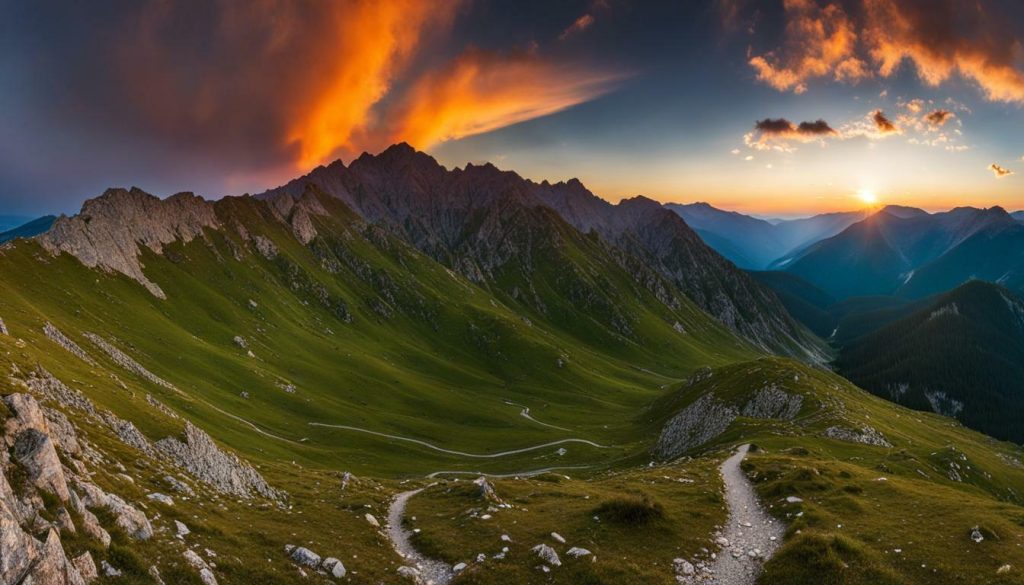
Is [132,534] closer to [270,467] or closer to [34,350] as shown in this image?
[270,467]

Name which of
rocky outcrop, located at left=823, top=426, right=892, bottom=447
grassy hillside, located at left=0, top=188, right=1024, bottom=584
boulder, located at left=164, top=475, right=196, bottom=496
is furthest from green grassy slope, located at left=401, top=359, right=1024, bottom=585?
rocky outcrop, located at left=823, top=426, right=892, bottom=447

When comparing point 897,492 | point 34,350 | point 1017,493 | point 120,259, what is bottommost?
point 1017,493

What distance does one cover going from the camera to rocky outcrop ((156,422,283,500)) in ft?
153

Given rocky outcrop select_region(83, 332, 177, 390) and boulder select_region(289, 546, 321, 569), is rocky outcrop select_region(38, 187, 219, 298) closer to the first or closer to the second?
rocky outcrop select_region(83, 332, 177, 390)

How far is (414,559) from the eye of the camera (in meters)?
29.0

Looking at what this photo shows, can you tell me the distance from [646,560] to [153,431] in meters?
49.1

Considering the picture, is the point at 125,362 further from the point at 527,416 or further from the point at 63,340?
the point at 527,416

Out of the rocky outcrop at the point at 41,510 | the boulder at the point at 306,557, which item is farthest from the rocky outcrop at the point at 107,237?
the boulder at the point at 306,557

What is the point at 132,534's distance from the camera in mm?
21484

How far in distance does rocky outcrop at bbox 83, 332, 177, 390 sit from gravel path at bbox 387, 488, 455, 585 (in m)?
75.6

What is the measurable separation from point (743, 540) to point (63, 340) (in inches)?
3977

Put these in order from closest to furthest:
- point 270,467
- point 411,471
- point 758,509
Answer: point 758,509 → point 270,467 → point 411,471

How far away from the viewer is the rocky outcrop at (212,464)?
46.6 m

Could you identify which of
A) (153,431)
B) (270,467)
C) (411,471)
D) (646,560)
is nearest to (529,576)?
(646,560)
